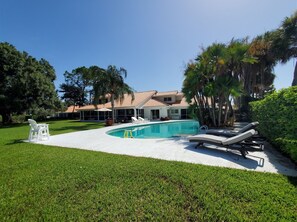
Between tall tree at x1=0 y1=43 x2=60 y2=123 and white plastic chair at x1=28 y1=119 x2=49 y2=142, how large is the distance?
68.7 ft

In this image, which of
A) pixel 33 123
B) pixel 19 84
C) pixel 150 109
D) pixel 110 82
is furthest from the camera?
pixel 150 109

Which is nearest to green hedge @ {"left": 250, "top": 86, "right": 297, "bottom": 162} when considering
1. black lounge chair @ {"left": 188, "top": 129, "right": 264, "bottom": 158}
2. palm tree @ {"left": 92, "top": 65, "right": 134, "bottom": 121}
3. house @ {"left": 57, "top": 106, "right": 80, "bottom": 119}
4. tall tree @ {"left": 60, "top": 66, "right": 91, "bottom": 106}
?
black lounge chair @ {"left": 188, "top": 129, "right": 264, "bottom": 158}

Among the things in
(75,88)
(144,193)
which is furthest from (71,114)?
(144,193)

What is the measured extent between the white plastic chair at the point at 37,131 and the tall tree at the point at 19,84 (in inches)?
825

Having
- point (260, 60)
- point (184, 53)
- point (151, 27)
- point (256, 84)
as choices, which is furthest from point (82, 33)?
point (256, 84)

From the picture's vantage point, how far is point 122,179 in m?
4.48

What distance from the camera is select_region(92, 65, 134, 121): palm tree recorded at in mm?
22953

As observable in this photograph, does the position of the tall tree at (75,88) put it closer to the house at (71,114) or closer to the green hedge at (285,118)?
the house at (71,114)

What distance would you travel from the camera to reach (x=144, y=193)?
379 cm

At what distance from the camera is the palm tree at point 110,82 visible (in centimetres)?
2295

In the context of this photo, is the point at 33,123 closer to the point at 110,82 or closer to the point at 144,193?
the point at 144,193

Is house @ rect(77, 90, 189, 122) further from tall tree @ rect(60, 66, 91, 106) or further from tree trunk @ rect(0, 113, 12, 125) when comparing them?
tall tree @ rect(60, 66, 91, 106)

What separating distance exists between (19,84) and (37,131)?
22199mm

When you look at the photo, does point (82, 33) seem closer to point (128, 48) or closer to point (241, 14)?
point (128, 48)
